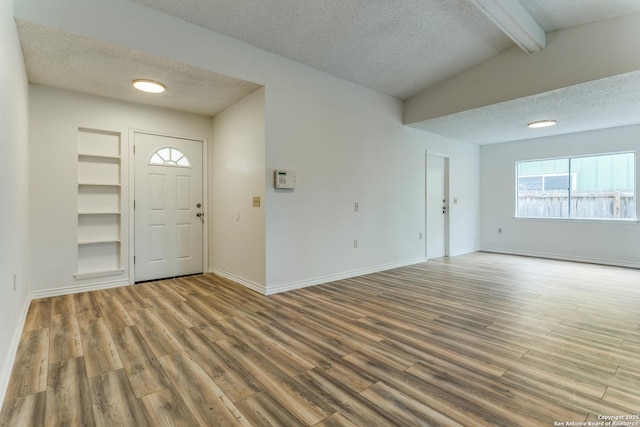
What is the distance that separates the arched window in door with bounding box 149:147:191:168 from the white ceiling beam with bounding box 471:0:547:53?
4046 millimetres

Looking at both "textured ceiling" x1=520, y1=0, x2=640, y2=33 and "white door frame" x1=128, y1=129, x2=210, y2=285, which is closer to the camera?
"textured ceiling" x1=520, y1=0, x2=640, y2=33

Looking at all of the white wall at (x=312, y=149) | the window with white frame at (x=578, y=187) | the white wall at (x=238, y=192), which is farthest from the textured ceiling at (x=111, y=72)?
the window with white frame at (x=578, y=187)

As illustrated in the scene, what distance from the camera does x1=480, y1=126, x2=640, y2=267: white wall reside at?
545cm

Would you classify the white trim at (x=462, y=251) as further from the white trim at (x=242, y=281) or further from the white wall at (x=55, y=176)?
the white wall at (x=55, y=176)

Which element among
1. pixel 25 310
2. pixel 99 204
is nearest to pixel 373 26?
pixel 99 204

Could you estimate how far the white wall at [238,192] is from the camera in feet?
12.5

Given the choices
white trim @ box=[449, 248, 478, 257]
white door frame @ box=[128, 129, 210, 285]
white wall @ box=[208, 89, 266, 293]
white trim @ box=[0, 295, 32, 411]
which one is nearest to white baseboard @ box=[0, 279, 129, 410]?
white trim @ box=[0, 295, 32, 411]

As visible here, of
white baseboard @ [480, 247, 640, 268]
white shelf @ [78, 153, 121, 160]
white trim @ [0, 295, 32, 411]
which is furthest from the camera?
white baseboard @ [480, 247, 640, 268]

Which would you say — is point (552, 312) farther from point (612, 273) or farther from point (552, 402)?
point (612, 273)

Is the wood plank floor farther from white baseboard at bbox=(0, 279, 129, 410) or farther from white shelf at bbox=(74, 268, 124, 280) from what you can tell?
white shelf at bbox=(74, 268, 124, 280)

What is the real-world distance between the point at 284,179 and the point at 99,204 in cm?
243

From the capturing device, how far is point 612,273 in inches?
191

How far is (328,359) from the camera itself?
216cm

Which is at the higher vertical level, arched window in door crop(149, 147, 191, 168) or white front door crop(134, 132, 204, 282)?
arched window in door crop(149, 147, 191, 168)
